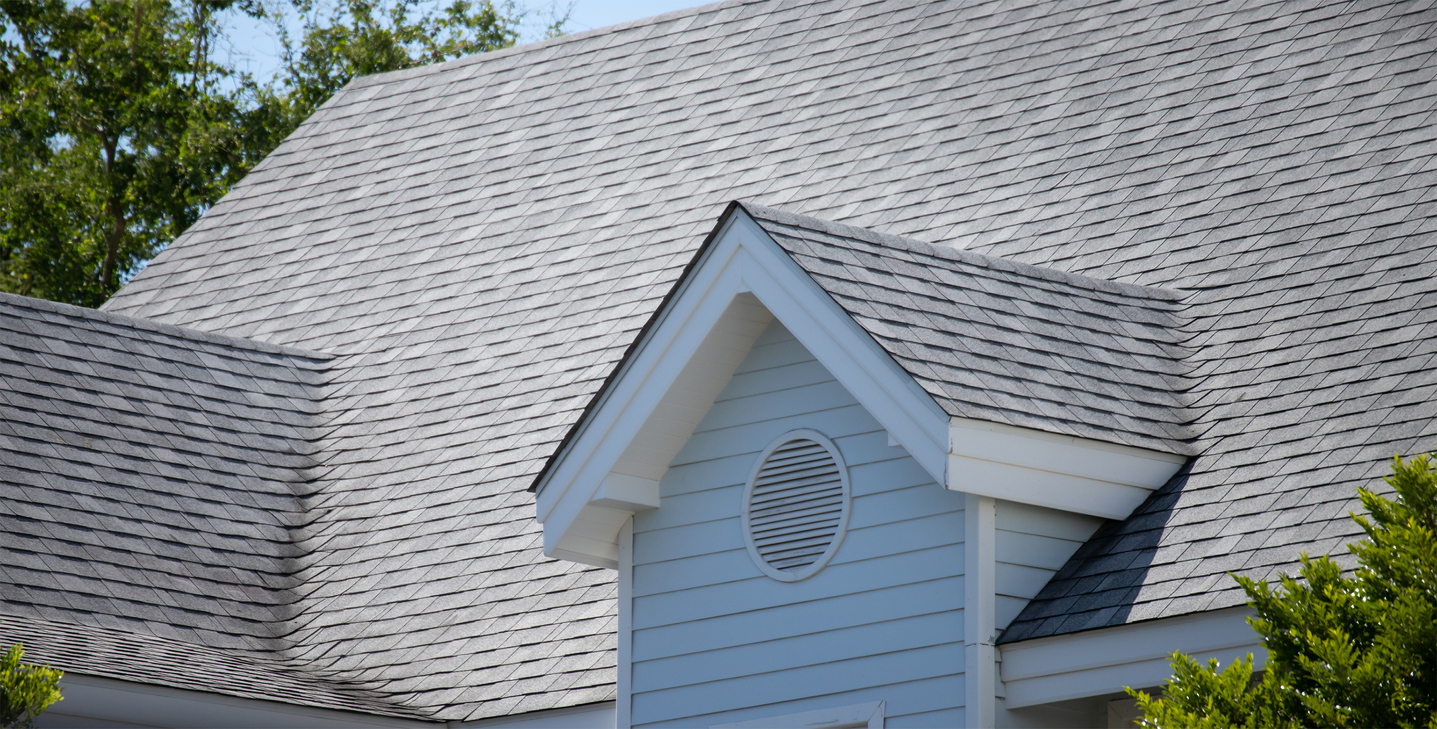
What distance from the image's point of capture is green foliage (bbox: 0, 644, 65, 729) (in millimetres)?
7191

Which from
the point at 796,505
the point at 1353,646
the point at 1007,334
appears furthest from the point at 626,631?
the point at 1353,646

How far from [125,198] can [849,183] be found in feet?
60.1

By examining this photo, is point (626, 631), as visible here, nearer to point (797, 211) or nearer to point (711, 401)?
point (711, 401)

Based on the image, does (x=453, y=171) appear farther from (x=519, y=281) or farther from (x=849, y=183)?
(x=849, y=183)

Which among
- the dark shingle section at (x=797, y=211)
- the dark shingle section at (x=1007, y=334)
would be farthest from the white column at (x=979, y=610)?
the dark shingle section at (x=1007, y=334)

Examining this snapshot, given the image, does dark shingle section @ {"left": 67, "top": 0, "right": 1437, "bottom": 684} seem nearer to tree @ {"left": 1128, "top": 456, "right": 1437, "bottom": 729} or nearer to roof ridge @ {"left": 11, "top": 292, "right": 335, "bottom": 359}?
roof ridge @ {"left": 11, "top": 292, "right": 335, "bottom": 359}

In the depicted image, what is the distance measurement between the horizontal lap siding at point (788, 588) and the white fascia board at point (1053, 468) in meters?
0.31

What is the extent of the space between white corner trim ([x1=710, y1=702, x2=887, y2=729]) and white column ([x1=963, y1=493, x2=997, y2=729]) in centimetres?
47

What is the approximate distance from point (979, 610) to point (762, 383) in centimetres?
173

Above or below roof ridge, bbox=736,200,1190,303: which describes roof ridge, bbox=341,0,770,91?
above

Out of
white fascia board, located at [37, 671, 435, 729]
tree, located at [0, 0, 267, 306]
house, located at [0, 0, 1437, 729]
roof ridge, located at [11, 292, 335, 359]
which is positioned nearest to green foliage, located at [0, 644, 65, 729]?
white fascia board, located at [37, 671, 435, 729]

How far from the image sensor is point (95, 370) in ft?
40.3

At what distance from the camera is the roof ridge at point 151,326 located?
1253 cm

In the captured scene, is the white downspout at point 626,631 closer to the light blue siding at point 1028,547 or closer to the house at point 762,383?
the house at point 762,383
